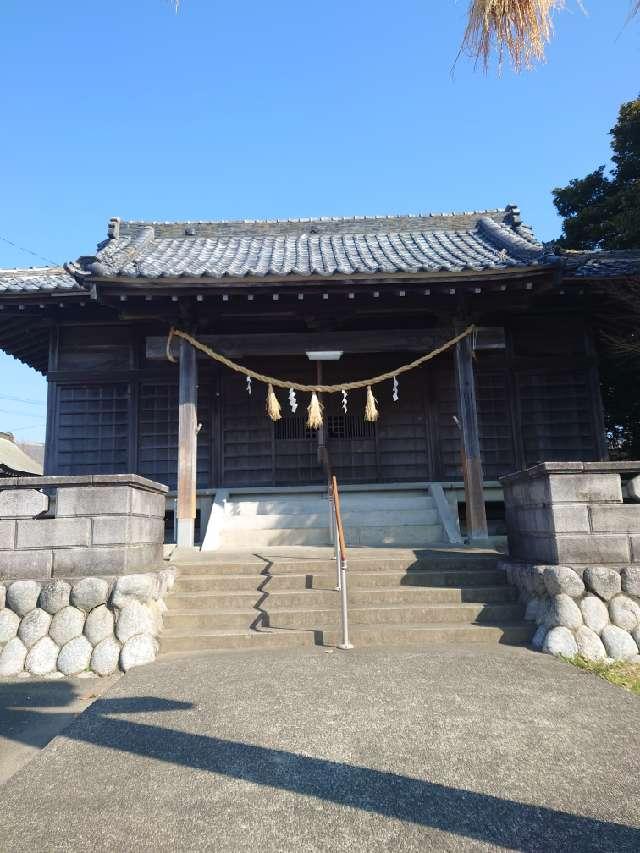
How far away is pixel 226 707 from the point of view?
3.60m

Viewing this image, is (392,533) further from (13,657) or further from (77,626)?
(13,657)

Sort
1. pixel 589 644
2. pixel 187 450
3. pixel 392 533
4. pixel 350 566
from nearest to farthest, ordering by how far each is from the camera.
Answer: pixel 589 644 → pixel 350 566 → pixel 187 450 → pixel 392 533

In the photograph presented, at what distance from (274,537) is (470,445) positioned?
3319 millimetres

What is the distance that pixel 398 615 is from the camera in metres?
5.26

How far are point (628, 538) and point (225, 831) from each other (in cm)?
463

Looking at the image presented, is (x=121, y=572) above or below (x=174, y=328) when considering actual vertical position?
below

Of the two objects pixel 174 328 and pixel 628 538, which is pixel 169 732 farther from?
pixel 174 328

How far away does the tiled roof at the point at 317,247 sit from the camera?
306 inches

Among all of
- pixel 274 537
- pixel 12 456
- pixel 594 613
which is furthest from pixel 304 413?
pixel 12 456

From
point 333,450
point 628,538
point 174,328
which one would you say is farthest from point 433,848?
point 333,450

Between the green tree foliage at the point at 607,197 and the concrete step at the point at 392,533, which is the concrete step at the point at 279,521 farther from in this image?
the green tree foliage at the point at 607,197

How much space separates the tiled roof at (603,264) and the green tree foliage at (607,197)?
374 centimetres

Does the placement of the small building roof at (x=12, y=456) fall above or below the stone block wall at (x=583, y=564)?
above

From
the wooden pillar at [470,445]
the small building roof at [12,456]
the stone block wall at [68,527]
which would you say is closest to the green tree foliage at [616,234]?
the wooden pillar at [470,445]
